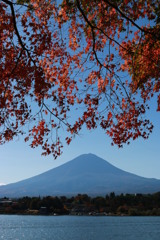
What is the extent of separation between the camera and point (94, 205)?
458 ft

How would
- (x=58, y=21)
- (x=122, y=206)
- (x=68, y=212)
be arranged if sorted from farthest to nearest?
(x=68, y=212) → (x=122, y=206) → (x=58, y=21)

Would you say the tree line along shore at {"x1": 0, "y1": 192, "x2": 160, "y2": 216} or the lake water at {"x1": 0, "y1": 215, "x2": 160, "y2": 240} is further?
the tree line along shore at {"x1": 0, "y1": 192, "x2": 160, "y2": 216}

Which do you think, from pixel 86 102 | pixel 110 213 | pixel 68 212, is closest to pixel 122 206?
pixel 110 213

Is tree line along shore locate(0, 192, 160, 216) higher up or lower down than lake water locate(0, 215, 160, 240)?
higher up

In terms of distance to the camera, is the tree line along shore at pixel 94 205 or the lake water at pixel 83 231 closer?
the lake water at pixel 83 231

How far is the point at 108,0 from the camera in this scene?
28.8ft

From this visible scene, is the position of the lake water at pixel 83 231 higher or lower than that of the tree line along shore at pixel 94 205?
lower

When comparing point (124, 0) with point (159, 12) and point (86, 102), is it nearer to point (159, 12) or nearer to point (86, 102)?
point (159, 12)

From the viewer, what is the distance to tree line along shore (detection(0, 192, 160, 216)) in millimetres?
118000

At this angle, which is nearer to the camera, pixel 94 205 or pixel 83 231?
pixel 83 231

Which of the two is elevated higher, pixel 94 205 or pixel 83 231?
pixel 94 205

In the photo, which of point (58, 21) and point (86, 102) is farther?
point (86, 102)

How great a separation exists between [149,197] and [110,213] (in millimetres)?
14646

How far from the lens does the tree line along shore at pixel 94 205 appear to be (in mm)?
118000
